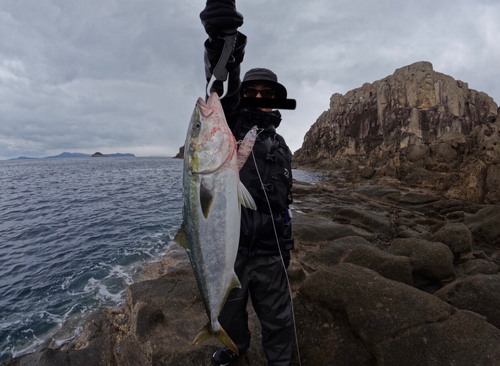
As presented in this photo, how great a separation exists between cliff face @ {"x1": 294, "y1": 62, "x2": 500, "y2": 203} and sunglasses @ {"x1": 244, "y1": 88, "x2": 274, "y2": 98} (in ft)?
68.6

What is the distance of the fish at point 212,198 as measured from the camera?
211 centimetres

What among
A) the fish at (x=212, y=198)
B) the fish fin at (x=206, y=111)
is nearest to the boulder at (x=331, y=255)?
the fish at (x=212, y=198)

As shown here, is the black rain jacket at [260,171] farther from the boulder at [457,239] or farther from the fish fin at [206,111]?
the boulder at [457,239]

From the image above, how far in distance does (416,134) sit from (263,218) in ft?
231

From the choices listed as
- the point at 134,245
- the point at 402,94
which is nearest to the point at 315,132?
the point at 402,94

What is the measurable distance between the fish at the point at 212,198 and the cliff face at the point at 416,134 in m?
21.7

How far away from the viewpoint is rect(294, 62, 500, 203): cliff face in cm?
1886

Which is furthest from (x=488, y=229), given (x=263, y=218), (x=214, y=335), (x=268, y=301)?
(x=214, y=335)

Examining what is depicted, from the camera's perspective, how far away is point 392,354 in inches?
121

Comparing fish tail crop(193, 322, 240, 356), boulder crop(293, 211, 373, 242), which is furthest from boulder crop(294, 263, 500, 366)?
boulder crop(293, 211, 373, 242)

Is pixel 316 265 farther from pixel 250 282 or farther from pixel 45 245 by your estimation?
pixel 45 245

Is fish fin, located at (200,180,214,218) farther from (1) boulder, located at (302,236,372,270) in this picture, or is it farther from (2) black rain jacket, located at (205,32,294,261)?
(1) boulder, located at (302,236,372,270)

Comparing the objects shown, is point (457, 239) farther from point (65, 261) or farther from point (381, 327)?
point (65, 261)

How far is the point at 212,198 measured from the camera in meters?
2.14
